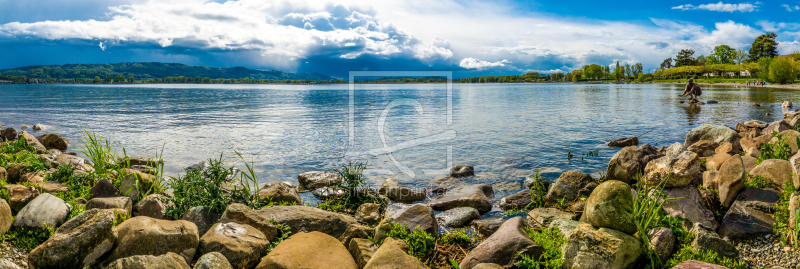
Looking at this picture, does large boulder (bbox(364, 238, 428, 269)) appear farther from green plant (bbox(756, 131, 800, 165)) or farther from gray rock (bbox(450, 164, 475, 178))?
green plant (bbox(756, 131, 800, 165))

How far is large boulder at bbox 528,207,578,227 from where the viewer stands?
26.0ft

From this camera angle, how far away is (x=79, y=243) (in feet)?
16.8

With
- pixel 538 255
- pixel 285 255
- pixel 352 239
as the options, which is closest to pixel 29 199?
pixel 285 255

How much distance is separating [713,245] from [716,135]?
12354 millimetres

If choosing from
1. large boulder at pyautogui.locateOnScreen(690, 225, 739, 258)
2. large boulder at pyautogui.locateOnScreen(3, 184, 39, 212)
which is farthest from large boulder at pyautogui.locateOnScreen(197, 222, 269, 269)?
large boulder at pyautogui.locateOnScreen(690, 225, 739, 258)

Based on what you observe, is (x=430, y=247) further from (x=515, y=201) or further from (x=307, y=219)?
(x=515, y=201)

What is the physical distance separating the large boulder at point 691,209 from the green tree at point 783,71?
12881 centimetres

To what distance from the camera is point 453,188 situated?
38.2ft

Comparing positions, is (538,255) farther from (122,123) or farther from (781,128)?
(122,123)

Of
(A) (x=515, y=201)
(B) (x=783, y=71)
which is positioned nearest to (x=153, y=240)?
(A) (x=515, y=201)

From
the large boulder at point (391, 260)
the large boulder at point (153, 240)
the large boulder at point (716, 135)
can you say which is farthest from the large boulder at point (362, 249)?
the large boulder at point (716, 135)

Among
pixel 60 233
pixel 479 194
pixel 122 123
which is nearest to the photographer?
pixel 60 233

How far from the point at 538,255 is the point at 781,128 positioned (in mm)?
16343

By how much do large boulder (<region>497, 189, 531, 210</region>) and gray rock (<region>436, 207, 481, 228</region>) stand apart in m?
1.17
